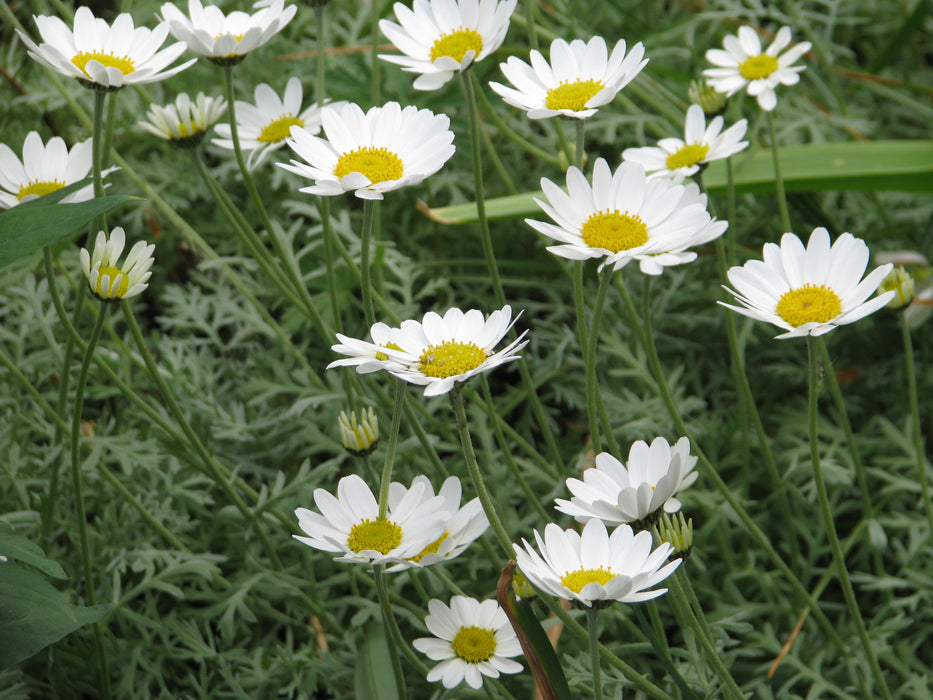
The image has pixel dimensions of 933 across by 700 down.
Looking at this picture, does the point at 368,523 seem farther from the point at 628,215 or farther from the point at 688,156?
the point at 688,156

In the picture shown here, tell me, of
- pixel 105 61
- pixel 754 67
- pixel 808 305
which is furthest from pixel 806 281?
pixel 105 61

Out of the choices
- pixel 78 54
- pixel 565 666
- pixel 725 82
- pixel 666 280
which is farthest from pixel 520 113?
pixel 565 666

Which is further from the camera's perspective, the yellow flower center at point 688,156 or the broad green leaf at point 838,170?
the broad green leaf at point 838,170

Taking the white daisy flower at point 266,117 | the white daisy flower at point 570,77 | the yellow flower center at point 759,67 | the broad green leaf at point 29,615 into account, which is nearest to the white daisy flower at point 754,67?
the yellow flower center at point 759,67

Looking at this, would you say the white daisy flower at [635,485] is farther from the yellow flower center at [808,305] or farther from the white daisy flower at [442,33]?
the white daisy flower at [442,33]

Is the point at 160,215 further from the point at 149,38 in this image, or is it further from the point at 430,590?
the point at 430,590

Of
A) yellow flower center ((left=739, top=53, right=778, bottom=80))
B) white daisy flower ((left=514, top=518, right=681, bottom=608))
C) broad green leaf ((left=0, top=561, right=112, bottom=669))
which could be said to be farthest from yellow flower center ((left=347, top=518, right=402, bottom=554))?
yellow flower center ((left=739, top=53, right=778, bottom=80))

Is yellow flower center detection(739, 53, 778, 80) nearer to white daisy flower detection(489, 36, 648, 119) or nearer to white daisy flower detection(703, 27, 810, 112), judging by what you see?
white daisy flower detection(703, 27, 810, 112)
